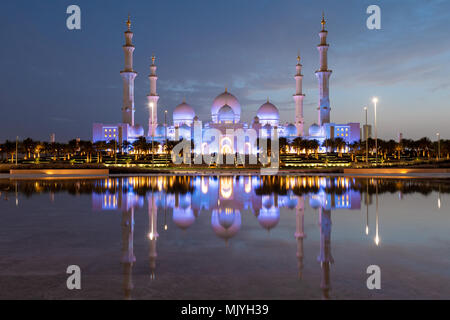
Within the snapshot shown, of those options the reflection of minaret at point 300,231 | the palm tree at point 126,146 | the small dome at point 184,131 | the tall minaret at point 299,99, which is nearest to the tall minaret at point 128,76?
the palm tree at point 126,146

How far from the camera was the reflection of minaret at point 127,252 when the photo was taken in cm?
513

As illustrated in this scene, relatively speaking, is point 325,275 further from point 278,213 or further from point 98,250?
point 278,213

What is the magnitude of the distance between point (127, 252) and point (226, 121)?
213 ft

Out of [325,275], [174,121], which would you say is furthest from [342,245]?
[174,121]

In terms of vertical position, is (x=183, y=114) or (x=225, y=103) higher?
(x=225, y=103)

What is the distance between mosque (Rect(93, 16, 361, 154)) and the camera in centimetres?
6719

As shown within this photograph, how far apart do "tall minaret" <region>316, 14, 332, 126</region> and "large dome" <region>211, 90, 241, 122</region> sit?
603 inches

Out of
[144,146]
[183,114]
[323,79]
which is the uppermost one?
[323,79]

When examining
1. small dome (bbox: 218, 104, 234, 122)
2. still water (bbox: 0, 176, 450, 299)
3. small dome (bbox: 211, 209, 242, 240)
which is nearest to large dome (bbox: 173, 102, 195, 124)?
small dome (bbox: 218, 104, 234, 122)

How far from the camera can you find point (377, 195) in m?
15.7

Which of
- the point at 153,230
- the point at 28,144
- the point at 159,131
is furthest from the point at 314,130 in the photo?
the point at 153,230

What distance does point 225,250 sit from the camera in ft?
22.9

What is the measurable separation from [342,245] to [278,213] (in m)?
3.83

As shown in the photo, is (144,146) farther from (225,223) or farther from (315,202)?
(225,223)
